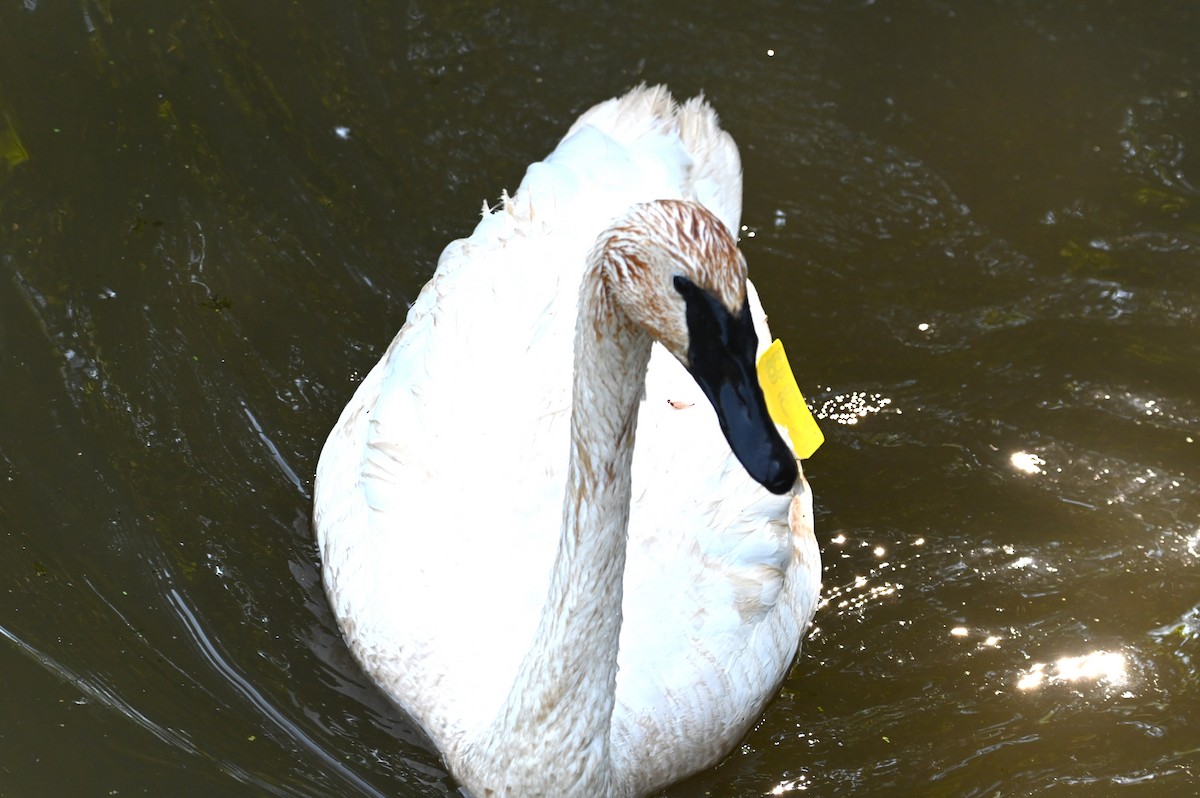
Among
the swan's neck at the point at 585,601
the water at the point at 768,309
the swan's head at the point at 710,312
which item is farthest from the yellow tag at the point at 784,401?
the water at the point at 768,309

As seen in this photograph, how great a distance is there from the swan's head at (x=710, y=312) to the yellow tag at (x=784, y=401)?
39mm

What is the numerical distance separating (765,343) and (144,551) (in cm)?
244

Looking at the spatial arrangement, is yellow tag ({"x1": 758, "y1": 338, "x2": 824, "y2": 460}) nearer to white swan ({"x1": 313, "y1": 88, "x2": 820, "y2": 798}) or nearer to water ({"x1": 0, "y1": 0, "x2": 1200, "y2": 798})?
white swan ({"x1": 313, "y1": 88, "x2": 820, "y2": 798})

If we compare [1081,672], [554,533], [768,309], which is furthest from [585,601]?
[768,309]

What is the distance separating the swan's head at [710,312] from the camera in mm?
3264

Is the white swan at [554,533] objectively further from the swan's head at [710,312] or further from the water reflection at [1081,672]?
the water reflection at [1081,672]

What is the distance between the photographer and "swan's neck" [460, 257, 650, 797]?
3.71m

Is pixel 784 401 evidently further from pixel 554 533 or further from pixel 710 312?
pixel 554 533

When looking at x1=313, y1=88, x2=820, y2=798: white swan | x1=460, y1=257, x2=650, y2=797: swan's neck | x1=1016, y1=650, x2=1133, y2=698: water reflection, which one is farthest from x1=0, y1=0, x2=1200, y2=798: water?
x1=460, y1=257, x2=650, y2=797: swan's neck

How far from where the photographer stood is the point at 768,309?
6602 mm

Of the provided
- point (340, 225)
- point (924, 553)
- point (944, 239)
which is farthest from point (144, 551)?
point (944, 239)

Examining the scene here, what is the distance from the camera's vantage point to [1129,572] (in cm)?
566

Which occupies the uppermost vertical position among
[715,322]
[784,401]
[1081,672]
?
[715,322]

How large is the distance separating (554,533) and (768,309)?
238 cm
